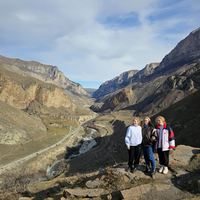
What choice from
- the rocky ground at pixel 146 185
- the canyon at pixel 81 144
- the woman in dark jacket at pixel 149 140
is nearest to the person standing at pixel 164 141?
the woman in dark jacket at pixel 149 140

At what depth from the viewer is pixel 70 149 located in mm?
56938

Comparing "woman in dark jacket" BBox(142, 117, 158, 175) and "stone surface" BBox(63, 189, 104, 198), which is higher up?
"woman in dark jacket" BBox(142, 117, 158, 175)

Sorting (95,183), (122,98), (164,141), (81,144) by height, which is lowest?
(81,144)

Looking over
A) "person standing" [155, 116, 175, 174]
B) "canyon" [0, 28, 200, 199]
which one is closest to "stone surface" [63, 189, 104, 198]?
"canyon" [0, 28, 200, 199]

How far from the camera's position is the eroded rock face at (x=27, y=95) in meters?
88.8

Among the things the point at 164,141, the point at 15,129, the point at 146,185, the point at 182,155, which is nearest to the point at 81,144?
the point at 15,129

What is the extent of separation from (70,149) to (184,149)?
52.8 metres

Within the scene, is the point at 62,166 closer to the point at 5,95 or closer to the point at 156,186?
the point at 156,186

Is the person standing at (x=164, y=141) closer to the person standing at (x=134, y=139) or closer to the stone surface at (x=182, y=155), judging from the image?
Result: the person standing at (x=134, y=139)

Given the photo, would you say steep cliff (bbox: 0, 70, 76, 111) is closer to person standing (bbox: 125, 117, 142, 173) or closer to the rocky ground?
the rocky ground

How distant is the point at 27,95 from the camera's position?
344 feet

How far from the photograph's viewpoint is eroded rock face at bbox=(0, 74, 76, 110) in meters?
88.8

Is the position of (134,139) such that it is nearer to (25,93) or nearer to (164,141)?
(164,141)

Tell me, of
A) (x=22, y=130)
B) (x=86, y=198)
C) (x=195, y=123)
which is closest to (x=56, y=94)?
(x=22, y=130)
